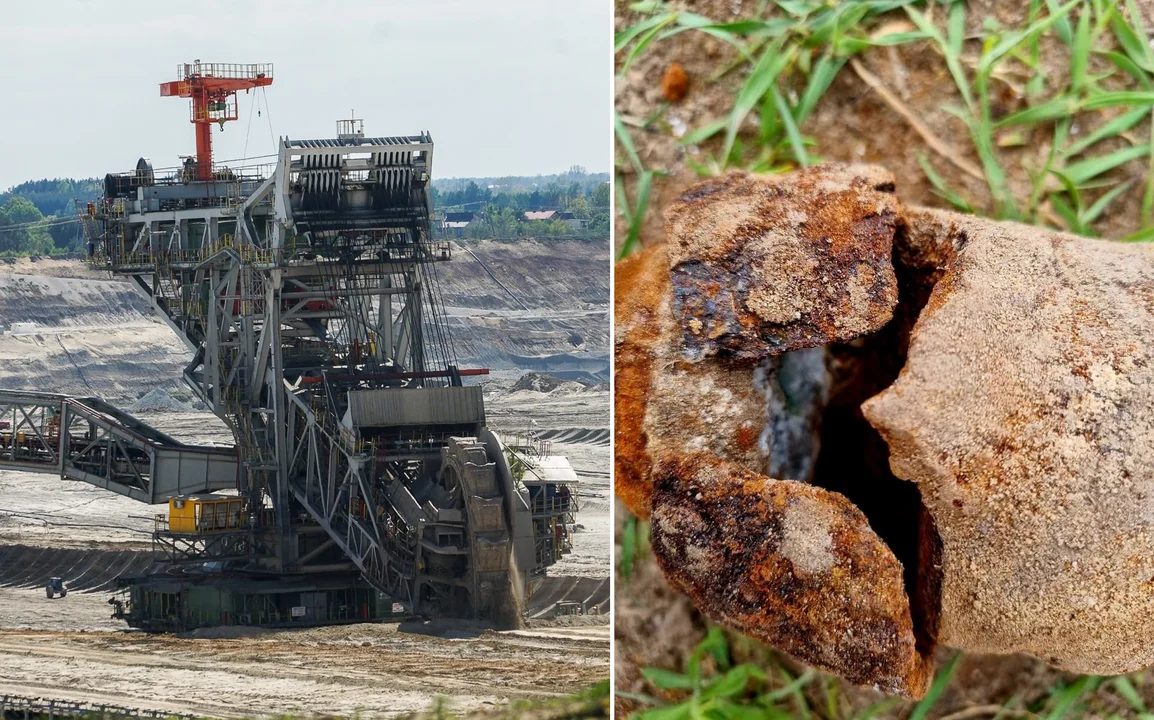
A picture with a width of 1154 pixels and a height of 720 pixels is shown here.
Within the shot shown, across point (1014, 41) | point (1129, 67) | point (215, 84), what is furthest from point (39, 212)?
point (1129, 67)

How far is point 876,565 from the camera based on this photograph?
0.81 metres

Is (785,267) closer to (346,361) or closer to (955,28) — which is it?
(955,28)

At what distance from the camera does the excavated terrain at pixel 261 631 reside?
4.42 ft

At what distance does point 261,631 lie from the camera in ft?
4.80

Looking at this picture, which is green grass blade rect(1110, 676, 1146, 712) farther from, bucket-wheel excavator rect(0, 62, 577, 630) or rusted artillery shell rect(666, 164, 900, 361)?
bucket-wheel excavator rect(0, 62, 577, 630)

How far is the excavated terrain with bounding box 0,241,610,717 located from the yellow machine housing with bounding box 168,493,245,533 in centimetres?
5

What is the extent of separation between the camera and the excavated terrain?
4.42 feet

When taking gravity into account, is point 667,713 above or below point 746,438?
below

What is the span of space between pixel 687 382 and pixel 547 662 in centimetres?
65

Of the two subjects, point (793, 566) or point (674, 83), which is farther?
point (674, 83)

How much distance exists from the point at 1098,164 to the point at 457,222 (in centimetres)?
71

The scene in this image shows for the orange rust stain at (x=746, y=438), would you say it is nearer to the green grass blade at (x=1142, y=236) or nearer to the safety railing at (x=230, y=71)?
the green grass blade at (x=1142, y=236)

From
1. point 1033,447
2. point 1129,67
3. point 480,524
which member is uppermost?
point 1129,67

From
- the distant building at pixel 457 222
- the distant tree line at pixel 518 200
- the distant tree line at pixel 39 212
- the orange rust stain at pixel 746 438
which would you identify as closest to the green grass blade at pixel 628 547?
the orange rust stain at pixel 746 438
